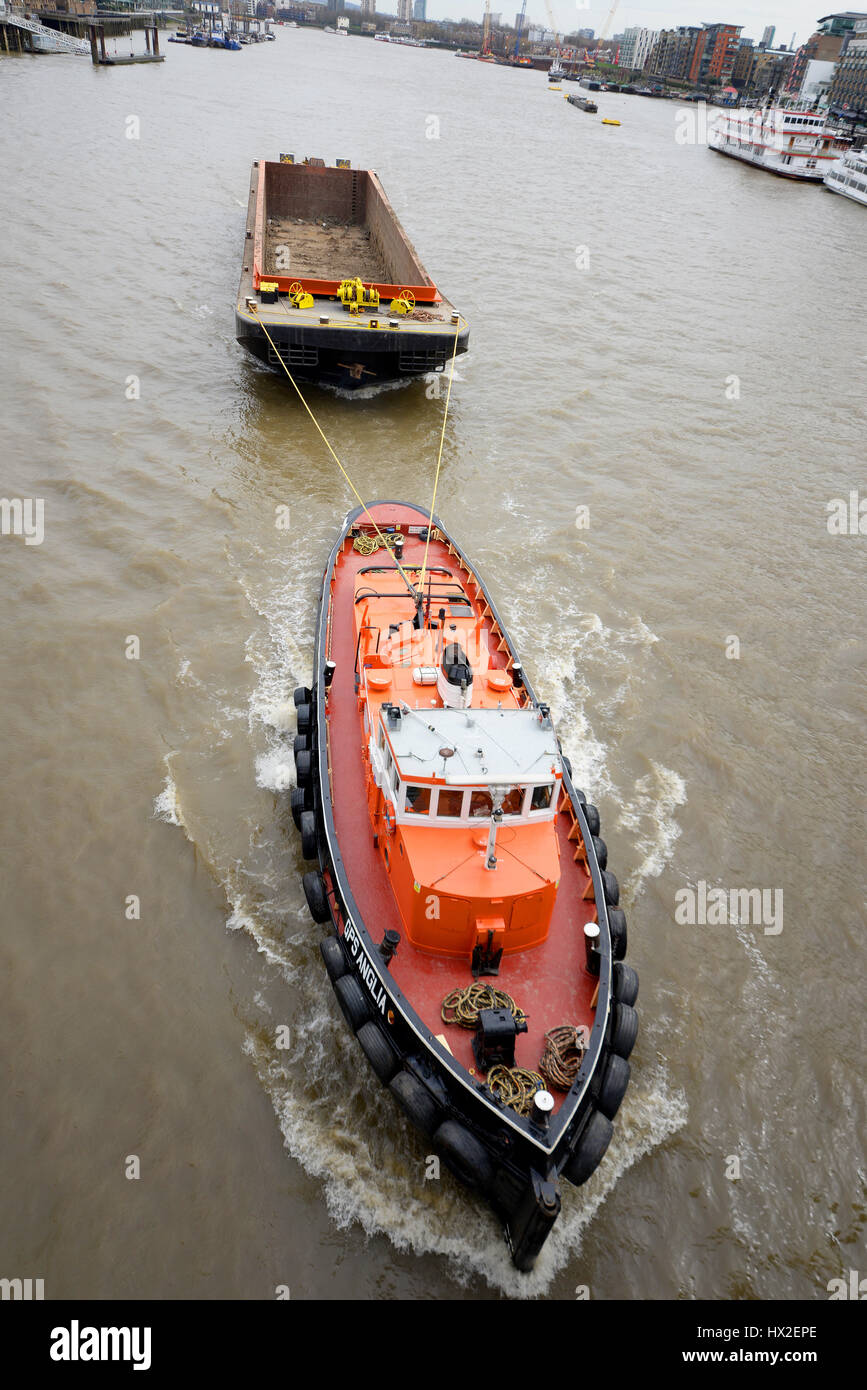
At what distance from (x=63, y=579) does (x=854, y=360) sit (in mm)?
28937

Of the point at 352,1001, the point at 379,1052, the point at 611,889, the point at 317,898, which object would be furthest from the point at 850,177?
the point at 379,1052

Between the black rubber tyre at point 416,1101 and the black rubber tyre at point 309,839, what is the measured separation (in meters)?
3.08

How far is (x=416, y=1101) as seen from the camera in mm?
7426

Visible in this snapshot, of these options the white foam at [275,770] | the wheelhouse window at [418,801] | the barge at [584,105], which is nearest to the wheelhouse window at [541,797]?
the wheelhouse window at [418,801]

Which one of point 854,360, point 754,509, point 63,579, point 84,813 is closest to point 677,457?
point 754,509

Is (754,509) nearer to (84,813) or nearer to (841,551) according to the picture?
(841,551)

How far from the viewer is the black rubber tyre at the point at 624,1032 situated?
25.5 ft

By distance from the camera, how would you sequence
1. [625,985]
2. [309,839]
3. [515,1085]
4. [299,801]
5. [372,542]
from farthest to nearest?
[372,542]
[299,801]
[309,839]
[625,985]
[515,1085]

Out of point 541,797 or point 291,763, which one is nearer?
point 541,797

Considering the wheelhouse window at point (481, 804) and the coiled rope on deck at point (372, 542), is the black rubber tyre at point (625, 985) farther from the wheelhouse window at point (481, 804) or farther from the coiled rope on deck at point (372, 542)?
the coiled rope on deck at point (372, 542)

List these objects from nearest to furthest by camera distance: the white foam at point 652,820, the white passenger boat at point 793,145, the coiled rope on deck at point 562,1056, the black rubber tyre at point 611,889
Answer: the coiled rope on deck at point 562,1056
the black rubber tyre at point 611,889
the white foam at point 652,820
the white passenger boat at point 793,145

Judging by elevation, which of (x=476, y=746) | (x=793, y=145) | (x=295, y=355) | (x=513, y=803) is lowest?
(x=513, y=803)

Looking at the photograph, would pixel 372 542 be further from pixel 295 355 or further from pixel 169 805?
pixel 295 355

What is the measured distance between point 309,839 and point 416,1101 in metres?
3.46
